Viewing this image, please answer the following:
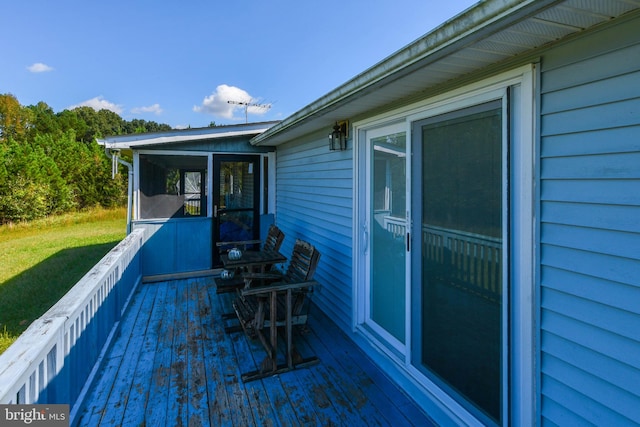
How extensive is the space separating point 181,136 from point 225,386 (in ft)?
13.2

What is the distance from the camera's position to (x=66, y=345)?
208 centimetres

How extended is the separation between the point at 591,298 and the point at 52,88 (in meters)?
45.2

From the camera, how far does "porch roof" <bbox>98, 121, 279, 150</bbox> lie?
5047 millimetres

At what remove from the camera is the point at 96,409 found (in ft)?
7.68

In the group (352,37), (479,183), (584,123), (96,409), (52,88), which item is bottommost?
(96,409)

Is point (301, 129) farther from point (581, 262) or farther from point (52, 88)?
point (52, 88)

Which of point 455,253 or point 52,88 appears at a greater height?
point 52,88

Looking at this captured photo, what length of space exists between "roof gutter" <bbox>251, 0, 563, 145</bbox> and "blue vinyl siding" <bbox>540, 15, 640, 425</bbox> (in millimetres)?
409

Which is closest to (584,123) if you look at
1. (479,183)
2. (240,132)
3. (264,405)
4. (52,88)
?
(479,183)

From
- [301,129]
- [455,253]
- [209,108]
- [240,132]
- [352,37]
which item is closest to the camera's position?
[455,253]

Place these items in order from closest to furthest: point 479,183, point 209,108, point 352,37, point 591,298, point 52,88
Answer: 1. point 591,298
2. point 479,183
3. point 352,37
4. point 52,88
5. point 209,108

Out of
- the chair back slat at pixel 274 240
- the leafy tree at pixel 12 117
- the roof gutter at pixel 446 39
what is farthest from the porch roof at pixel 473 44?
the leafy tree at pixel 12 117

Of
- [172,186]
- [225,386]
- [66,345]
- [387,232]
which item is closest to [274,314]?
[225,386]

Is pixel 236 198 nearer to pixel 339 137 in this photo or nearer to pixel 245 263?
pixel 245 263
